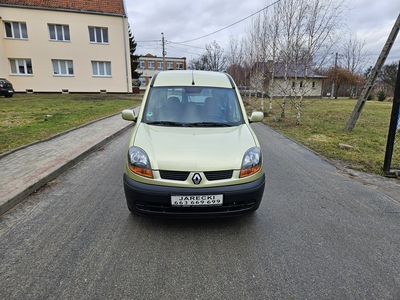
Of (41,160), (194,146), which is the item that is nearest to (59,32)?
(41,160)

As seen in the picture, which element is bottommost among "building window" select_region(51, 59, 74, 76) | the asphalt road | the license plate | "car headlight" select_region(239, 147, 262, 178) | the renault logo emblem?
the asphalt road

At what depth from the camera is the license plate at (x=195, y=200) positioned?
2758mm

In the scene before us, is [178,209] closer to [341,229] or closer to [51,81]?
[341,229]

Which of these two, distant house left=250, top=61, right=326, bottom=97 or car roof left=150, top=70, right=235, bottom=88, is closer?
car roof left=150, top=70, right=235, bottom=88

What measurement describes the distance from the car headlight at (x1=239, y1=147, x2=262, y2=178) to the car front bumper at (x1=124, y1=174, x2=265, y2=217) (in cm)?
13

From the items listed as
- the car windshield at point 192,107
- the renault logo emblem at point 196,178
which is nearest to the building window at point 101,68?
the car windshield at point 192,107

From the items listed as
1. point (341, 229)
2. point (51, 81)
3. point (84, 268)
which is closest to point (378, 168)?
point (341, 229)

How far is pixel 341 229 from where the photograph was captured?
3240mm

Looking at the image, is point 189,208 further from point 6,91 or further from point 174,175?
point 6,91

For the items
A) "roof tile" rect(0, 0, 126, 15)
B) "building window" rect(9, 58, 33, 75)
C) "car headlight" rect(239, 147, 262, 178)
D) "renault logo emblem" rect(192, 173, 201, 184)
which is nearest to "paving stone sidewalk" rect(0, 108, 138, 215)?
"renault logo emblem" rect(192, 173, 201, 184)

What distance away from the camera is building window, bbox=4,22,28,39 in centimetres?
2450

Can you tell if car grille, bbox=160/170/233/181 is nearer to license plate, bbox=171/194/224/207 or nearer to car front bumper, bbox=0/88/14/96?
license plate, bbox=171/194/224/207

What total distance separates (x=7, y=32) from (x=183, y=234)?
102 feet

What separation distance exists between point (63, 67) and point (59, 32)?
11.1 feet
